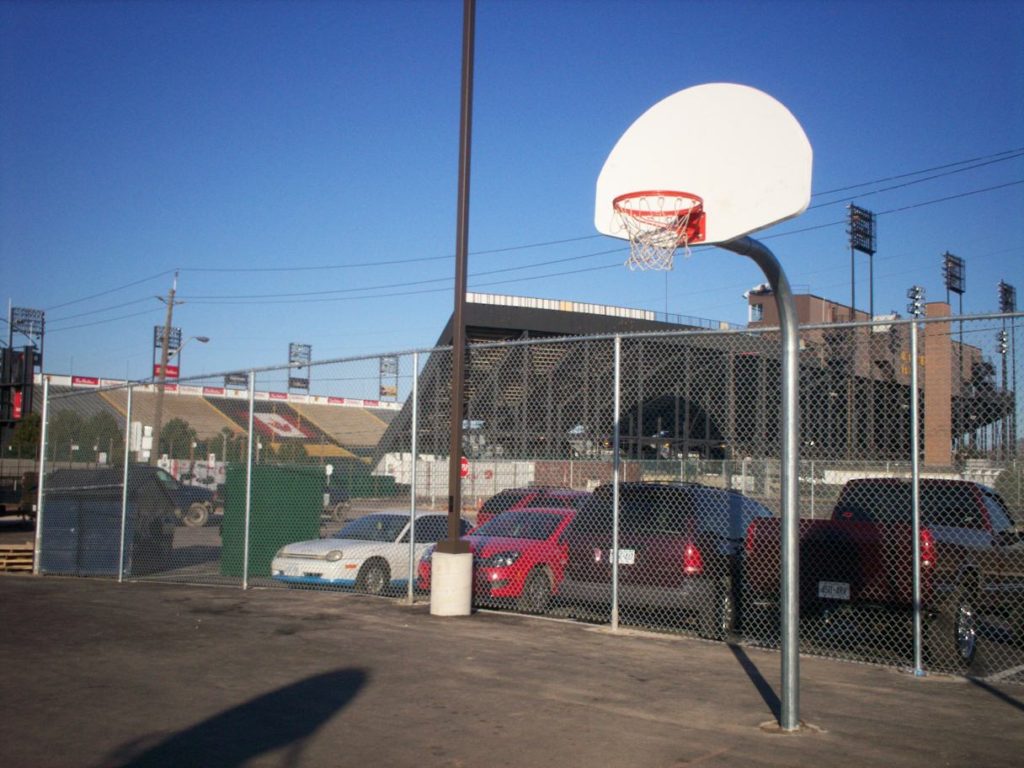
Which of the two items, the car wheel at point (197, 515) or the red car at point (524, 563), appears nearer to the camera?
the red car at point (524, 563)

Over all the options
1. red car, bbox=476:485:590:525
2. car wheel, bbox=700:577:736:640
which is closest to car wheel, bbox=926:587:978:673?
car wheel, bbox=700:577:736:640

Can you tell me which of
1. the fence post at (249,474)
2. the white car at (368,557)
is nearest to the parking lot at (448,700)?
the white car at (368,557)

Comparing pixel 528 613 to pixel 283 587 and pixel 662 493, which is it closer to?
pixel 662 493

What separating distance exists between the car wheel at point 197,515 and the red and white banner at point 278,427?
6405 mm

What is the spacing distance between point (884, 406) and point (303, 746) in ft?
18.8

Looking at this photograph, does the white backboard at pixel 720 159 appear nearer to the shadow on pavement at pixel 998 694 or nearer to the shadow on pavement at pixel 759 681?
the shadow on pavement at pixel 759 681

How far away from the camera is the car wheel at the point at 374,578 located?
13.2m

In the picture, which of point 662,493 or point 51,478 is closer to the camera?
point 662,493

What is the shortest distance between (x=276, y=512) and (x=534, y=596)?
17.3ft

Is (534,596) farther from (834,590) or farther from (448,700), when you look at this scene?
(448,700)

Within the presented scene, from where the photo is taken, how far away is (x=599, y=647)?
9109mm

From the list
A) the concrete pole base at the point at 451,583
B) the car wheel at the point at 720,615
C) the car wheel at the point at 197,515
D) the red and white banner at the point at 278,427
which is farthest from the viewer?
the car wheel at the point at 197,515

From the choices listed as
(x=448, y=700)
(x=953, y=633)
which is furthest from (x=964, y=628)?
(x=448, y=700)

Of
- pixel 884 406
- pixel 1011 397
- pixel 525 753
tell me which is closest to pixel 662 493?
pixel 884 406
